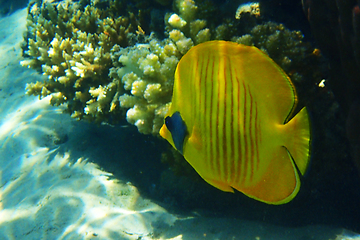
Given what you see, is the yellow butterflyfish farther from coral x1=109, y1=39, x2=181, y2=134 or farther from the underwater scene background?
coral x1=109, y1=39, x2=181, y2=134

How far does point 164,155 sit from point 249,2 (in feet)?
7.09

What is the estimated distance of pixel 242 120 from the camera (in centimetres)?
102

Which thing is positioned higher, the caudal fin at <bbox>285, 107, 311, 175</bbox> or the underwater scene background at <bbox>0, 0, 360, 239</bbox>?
the caudal fin at <bbox>285, 107, 311, 175</bbox>

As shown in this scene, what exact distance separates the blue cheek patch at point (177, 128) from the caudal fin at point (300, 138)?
453mm

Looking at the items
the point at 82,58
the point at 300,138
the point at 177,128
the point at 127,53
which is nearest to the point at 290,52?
the point at 300,138

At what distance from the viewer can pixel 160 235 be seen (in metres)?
2.63

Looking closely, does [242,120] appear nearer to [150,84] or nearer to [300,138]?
[300,138]

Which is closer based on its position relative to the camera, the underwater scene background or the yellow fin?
the yellow fin

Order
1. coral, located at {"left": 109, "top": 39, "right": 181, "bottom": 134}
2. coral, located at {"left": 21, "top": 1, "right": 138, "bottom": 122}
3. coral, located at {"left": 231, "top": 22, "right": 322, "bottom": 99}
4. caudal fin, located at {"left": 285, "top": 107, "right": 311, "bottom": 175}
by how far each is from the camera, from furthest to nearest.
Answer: coral, located at {"left": 21, "top": 1, "right": 138, "bottom": 122}, coral, located at {"left": 109, "top": 39, "right": 181, "bottom": 134}, coral, located at {"left": 231, "top": 22, "right": 322, "bottom": 99}, caudal fin, located at {"left": 285, "top": 107, "right": 311, "bottom": 175}

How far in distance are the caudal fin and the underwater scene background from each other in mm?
1377

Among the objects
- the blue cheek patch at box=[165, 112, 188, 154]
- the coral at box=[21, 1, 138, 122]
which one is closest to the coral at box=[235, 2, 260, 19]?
the coral at box=[21, 1, 138, 122]

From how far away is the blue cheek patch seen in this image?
3.59 feet

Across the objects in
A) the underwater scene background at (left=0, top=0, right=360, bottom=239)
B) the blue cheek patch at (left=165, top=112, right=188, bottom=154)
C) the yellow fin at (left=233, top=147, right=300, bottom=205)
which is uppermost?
the blue cheek patch at (left=165, top=112, right=188, bottom=154)

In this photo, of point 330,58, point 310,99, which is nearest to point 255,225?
point 310,99
